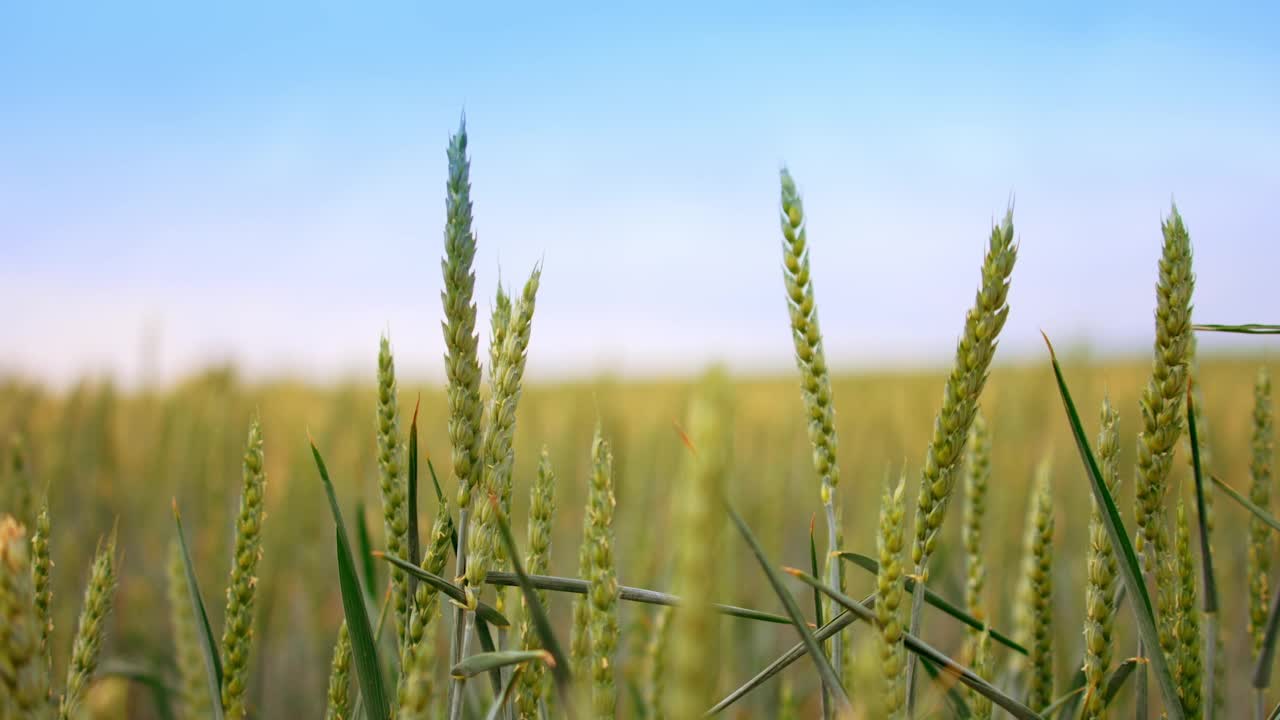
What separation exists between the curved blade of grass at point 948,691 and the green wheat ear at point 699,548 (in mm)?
549

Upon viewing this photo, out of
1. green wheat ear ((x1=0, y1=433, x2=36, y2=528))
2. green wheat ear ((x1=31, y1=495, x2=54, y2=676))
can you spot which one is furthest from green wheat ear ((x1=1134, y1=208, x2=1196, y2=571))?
green wheat ear ((x1=0, y1=433, x2=36, y2=528))

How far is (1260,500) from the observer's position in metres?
1.10

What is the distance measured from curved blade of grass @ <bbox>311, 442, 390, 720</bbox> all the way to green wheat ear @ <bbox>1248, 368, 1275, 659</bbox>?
1128 mm

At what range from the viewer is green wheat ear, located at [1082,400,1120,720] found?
86 cm

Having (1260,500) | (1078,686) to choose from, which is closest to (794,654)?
(1078,686)

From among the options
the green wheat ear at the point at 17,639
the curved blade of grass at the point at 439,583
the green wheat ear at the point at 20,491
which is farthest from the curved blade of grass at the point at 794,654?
the green wheat ear at the point at 20,491

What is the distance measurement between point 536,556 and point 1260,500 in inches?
39.6

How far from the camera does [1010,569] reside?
2664mm

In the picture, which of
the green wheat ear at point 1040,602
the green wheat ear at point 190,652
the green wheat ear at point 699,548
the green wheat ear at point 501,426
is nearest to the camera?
the green wheat ear at point 699,548

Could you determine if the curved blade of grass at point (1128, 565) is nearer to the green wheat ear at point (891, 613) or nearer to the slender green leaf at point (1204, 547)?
the slender green leaf at point (1204, 547)

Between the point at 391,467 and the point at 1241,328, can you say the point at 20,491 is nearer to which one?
the point at 391,467

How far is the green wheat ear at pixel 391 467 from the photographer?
84cm

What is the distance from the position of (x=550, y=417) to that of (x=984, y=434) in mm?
4263

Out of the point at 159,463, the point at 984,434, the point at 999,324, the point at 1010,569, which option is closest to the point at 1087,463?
the point at 999,324
